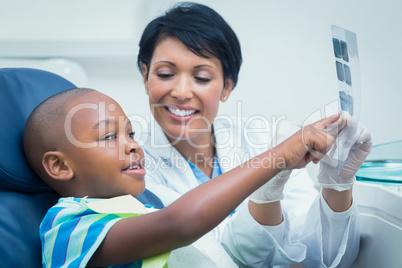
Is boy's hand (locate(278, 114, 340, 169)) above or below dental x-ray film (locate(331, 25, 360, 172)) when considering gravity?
below

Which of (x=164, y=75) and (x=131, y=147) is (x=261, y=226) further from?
(x=164, y=75)

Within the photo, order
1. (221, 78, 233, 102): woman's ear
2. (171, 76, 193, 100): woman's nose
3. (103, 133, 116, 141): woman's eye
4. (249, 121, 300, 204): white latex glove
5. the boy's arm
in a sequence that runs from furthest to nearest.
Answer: (221, 78, 233, 102): woman's ear → (171, 76, 193, 100): woman's nose → (249, 121, 300, 204): white latex glove → (103, 133, 116, 141): woman's eye → the boy's arm

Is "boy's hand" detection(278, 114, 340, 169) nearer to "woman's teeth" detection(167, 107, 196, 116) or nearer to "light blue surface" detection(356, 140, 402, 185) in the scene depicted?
"light blue surface" detection(356, 140, 402, 185)

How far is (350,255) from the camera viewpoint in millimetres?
1212

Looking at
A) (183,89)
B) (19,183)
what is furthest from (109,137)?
(183,89)

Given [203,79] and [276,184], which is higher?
[203,79]

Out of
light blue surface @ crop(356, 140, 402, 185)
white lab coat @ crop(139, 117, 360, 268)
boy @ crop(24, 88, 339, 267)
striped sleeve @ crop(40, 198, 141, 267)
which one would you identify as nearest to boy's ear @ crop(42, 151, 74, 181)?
boy @ crop(24, 88, 339, 267)

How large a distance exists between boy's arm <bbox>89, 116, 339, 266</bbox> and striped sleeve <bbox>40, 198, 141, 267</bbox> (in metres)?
0.02

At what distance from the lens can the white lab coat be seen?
1.15 meters

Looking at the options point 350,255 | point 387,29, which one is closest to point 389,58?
point 387,29

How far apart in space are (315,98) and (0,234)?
1.49 meters

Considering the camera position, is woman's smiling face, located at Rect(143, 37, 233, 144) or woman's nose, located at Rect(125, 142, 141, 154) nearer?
woman's nose, located at Rect(125, 142, 141, 154)

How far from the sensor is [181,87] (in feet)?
4.25

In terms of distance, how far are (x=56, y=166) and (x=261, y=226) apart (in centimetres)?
55
